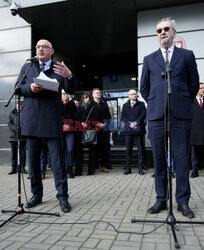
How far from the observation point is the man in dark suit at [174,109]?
2918 mm

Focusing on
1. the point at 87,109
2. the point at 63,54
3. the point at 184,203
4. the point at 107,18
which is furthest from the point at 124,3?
the point at 184,203

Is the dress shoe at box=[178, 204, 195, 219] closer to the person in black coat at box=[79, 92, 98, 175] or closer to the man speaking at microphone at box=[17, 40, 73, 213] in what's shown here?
the man speaking at microphone at box=[17, 40, 73, 213]

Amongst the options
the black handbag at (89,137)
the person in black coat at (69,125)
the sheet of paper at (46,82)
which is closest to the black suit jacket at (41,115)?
the sheet of paper at (46,82)

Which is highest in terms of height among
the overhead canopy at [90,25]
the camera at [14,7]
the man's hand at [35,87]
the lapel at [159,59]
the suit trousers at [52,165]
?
the overhead canopy at [90,25]

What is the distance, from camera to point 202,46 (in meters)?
7.68

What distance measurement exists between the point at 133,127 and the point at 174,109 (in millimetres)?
3392

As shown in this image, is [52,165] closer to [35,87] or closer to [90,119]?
[35,87]

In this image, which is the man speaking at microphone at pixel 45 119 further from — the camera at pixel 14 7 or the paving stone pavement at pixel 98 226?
the camera at pixel 14 7

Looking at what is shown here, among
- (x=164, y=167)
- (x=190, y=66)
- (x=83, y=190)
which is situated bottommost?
(x=83, y=190)

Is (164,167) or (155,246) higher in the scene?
(164,167)

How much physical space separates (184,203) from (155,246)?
1.00 metres

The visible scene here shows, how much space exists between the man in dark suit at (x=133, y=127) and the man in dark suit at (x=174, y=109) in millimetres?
3200

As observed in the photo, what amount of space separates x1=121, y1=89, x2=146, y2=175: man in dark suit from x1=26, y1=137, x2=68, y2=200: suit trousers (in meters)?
3.24

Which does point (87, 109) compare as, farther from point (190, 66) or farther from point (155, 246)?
point (155, 246)
